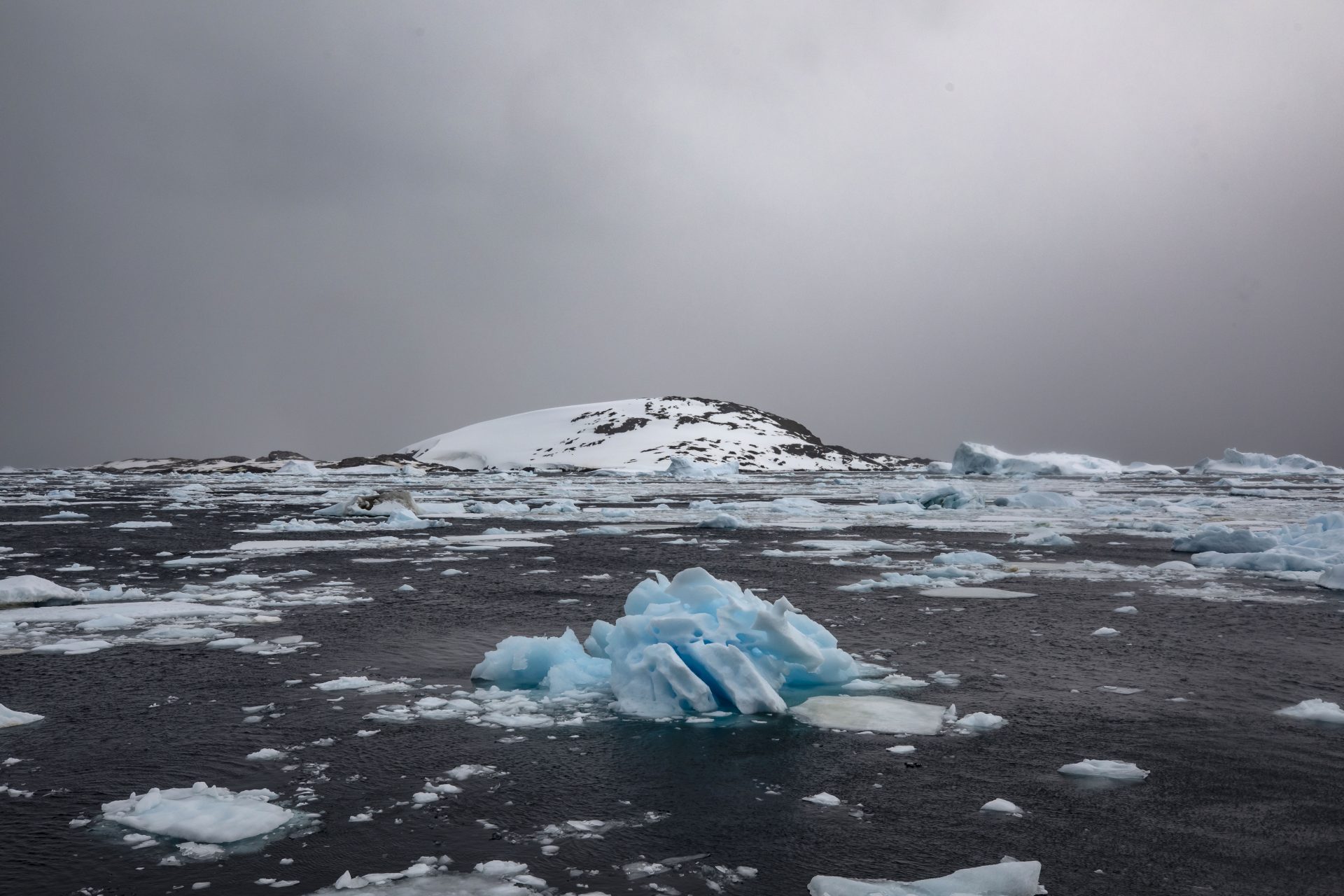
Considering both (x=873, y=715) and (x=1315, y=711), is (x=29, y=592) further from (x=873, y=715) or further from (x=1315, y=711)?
(x=1315, y=711)

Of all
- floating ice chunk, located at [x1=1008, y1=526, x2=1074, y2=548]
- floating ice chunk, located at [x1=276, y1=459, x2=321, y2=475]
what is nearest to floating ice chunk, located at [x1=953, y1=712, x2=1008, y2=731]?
floating ice chunk, located at [x1=1008, y1=526, x2=1074, y2=548]

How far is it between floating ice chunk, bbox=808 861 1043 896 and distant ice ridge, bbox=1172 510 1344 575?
29.6ft

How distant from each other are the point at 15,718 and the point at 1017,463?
6668 centimetres

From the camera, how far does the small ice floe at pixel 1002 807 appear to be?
3.49 m

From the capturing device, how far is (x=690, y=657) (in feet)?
17.5

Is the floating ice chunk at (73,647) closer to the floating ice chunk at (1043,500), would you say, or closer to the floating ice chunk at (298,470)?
the floating ice chunk at (1043,500)

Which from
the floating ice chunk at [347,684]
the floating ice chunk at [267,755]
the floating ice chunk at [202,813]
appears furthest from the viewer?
the floating ice chunk at [347,684]

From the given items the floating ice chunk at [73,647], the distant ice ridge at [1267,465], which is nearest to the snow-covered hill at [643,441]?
the distant ice ridge at [1267,465]

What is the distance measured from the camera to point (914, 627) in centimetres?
750

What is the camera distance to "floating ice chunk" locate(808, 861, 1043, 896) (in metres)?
2.78

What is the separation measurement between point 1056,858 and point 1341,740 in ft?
7.95

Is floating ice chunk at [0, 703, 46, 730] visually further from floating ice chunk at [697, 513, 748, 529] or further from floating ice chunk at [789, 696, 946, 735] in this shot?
floating ice chunk at [697, 513, 748, 529]

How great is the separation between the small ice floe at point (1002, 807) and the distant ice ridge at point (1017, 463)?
63.1 meters

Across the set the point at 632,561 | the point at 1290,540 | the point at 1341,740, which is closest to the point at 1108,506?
the point at 1290,540
